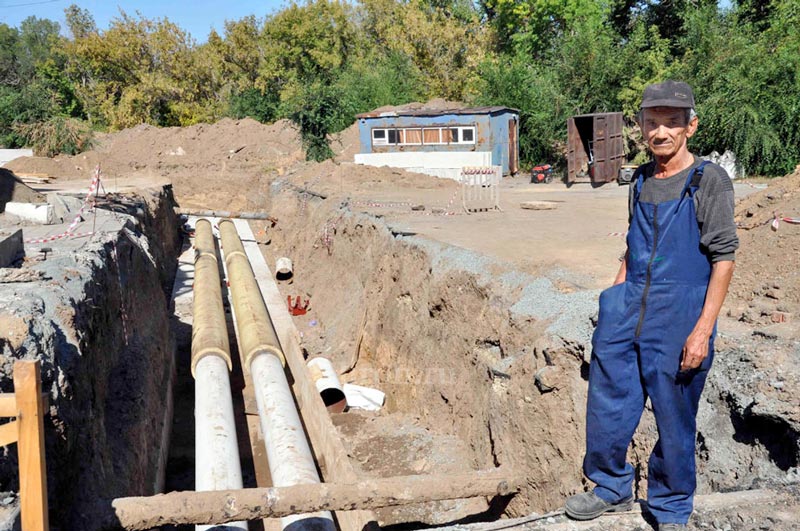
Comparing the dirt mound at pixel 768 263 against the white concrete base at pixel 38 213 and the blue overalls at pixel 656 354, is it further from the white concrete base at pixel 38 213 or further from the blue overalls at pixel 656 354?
the white concrete base at pixel 38 213

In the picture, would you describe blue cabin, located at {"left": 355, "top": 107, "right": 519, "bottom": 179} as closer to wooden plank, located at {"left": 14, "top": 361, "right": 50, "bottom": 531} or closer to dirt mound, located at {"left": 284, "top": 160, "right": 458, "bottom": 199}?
dirt mound, located at {"left": 284, "top": 160, "right": 458, "bottom": 199}

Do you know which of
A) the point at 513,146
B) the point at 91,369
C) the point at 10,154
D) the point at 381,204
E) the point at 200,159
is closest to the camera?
the point at 91,369

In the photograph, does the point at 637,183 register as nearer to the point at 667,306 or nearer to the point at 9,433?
the point at 667,306

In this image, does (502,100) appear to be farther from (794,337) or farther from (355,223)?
(794,337)

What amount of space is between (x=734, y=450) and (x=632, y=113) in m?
22.4

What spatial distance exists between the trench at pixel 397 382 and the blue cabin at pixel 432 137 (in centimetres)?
1259

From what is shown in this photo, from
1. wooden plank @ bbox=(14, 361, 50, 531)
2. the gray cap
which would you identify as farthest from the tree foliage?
wooden plank @ bbox=(14, 361, 50, 531)

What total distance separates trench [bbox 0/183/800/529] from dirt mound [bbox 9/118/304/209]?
1427 cm

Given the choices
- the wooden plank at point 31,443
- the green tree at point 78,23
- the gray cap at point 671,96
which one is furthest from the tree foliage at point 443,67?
the wooden plank at point 31,443

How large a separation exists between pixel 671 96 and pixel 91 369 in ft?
15.0

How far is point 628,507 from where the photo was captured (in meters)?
3.38

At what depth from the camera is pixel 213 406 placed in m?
6.11

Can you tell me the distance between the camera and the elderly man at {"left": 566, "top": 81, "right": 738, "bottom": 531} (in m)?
2.92

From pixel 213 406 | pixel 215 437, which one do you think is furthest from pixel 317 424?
pixel 215 437
